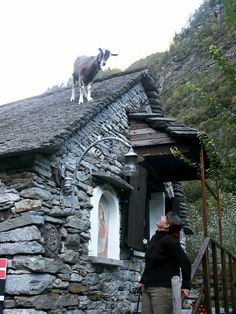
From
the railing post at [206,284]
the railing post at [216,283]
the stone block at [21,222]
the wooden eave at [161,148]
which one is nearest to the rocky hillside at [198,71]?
the wooden eave at [161,148]

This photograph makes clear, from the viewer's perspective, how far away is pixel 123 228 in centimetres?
739

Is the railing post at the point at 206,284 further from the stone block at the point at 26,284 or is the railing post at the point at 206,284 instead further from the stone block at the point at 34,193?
the stone block at the point at 34,193

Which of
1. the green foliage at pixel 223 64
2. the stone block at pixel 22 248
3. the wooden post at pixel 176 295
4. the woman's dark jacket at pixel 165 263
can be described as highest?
the green foliage at pixel 223 64

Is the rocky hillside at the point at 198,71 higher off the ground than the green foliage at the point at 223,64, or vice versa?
the rocky hillside at the point at 198,71

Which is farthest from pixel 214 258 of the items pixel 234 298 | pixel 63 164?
pixel 63 164

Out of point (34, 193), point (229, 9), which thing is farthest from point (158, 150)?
point (229, 9)

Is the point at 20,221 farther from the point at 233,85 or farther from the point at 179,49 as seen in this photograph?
the point at 179,49

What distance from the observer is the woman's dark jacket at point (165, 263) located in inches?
177

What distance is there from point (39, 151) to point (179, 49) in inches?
1396

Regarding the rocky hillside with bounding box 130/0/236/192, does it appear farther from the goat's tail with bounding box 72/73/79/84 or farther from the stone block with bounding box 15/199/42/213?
the stone block with bounding box 15/199/42/213

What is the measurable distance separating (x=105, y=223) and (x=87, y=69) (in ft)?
9.33

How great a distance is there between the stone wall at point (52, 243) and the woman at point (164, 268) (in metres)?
1.43

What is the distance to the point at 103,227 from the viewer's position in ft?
23.6

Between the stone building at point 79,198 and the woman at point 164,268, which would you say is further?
the stone building at point 79,198
